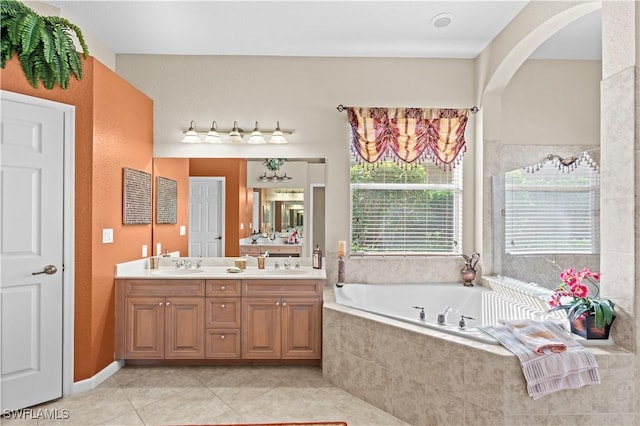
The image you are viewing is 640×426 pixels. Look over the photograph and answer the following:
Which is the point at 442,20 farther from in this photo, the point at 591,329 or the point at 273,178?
the point at 591,329

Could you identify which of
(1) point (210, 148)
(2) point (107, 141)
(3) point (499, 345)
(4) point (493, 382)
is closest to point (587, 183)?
(3) point (499, 345)

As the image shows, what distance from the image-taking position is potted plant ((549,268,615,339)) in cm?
206

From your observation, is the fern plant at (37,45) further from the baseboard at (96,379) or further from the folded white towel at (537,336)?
the folded white towel at (537,336)

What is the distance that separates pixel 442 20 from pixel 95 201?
9.78 ft

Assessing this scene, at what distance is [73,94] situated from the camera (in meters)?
2.78

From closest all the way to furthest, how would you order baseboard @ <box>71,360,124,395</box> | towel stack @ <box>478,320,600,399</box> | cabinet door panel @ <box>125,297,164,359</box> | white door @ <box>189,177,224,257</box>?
towel stack @ <box>478,320,600,399</box> → baseboard @ <box>71,360,124,395</box> → cabinet door panel @ <box>125,297,164,359</box> → white door @ <box>189,177,224,257</box>

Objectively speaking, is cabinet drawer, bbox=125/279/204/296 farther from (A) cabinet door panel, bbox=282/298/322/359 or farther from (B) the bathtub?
(B) the bathtub

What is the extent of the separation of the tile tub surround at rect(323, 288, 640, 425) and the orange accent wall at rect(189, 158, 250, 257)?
1.48m

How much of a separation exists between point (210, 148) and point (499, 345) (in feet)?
9.56

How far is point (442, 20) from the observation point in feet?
10.1

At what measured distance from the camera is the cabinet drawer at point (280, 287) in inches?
126

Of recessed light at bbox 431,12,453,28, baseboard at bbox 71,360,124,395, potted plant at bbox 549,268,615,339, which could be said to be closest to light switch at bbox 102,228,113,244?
baseboard at bbox 71,360,124,395

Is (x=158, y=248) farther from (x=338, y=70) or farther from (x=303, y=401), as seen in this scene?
(x=338, y=70)

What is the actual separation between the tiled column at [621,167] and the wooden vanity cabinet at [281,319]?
1.97m
